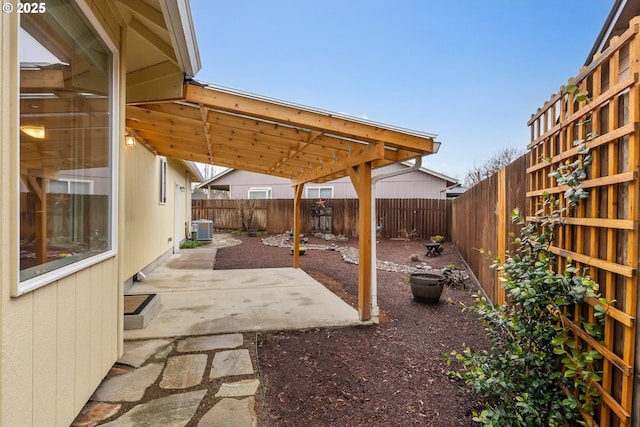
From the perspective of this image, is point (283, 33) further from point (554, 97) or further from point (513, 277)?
point (513, 277)

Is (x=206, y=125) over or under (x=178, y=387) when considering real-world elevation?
over

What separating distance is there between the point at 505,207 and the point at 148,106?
450 cm

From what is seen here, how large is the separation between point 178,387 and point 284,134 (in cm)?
307

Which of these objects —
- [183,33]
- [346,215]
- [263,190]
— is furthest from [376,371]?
[263,190]

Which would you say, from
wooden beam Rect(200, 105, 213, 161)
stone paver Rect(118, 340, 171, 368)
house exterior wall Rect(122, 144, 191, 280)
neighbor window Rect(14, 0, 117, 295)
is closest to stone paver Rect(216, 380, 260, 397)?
stone paver Rect(118, 340, 171, 368)

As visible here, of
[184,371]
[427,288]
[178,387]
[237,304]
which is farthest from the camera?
[427,288]

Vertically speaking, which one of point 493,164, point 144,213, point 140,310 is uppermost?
point 493,164

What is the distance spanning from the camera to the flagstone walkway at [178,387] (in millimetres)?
2012

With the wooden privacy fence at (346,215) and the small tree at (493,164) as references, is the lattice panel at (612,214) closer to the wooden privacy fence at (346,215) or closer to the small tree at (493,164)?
the wooden privacy fence at (346,215)

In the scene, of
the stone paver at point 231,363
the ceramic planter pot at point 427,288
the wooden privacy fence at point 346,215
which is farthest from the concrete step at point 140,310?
the wooden privacy fence at point 346,215

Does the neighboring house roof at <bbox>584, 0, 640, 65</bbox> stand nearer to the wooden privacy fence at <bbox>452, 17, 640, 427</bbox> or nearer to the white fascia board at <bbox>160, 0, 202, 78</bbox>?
the wooden privacy fence at <bbox>452, 17, 640, 427</bbox>

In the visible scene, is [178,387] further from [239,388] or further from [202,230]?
[202,230]

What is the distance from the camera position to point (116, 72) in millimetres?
2590

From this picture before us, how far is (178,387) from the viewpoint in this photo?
7.77ft
